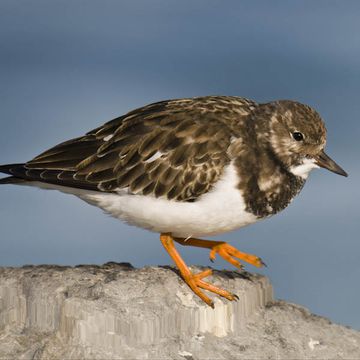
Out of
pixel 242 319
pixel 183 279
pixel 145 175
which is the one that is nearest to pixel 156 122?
pixel 145 175

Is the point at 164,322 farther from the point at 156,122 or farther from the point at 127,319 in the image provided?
the point at 156,122

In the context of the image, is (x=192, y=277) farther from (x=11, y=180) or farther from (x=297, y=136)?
(x=11, y=180)

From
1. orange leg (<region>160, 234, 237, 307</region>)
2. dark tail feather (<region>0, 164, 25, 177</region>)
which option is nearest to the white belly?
orange leg (<region>160, 234, 237, 307</region>)

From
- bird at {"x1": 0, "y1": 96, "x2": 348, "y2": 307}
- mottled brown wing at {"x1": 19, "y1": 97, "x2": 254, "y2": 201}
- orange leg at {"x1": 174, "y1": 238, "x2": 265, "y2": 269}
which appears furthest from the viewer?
orange leg at {"x1": 174, "y1": 238, "x2": 265, "y2": 269}

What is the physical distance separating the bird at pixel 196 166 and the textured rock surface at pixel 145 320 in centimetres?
40

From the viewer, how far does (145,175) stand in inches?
453

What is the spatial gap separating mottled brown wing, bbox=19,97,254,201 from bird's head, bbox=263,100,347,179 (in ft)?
1.79

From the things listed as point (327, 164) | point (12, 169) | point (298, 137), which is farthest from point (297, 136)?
point (12, 169)

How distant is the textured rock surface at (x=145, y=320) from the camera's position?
408 inches

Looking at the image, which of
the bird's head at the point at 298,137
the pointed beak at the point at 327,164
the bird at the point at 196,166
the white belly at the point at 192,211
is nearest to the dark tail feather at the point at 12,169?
the bird at the point at 196,166

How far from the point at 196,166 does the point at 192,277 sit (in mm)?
1496

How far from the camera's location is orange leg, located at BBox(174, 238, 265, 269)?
12.7 m

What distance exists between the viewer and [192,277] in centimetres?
1144

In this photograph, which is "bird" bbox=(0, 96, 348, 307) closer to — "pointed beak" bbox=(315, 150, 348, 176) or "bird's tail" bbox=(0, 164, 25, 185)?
"pointed beak" bbox=(315, 150, 348, 176)
